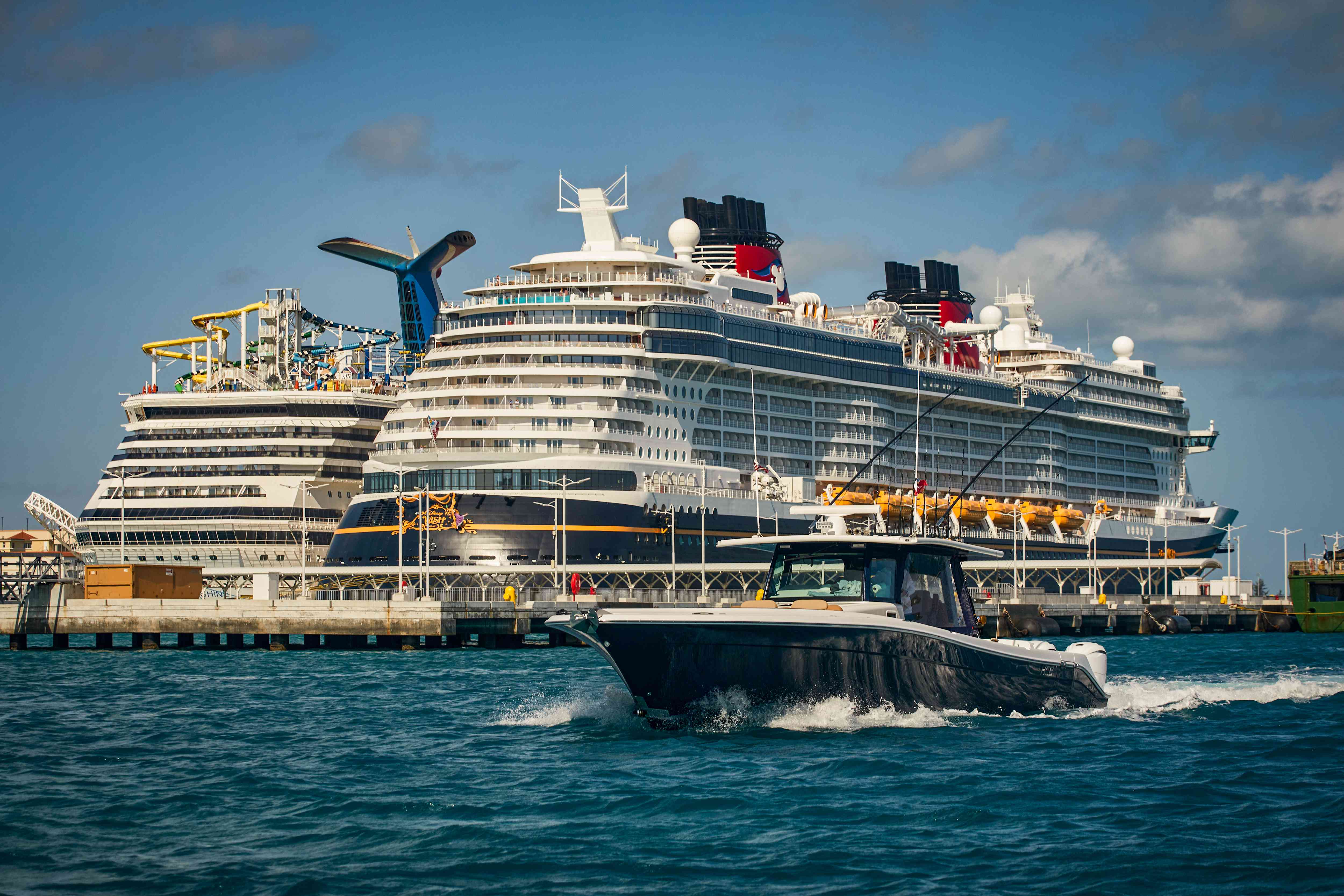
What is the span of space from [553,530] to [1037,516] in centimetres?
5011

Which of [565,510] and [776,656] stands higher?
[565,510]

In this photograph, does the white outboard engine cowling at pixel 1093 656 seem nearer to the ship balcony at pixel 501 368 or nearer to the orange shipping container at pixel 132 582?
the orange shipping container at pixel 132 582

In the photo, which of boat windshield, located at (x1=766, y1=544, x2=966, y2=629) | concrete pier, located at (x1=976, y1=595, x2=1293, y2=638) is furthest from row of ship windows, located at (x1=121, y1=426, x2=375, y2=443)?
boat windshield, located at (x1=766, y1=544, x2=966, y2=629)

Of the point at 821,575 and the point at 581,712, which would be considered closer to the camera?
the point at 821,575

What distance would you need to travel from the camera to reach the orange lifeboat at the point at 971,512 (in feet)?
348

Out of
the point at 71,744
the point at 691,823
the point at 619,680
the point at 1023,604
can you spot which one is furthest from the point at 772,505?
the point at 691,823

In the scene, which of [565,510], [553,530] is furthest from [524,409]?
[553,530]

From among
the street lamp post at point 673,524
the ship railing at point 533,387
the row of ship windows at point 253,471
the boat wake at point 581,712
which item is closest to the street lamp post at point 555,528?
the street lamp post at point 673,524

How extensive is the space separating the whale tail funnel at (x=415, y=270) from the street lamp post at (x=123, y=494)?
2211 centimetres

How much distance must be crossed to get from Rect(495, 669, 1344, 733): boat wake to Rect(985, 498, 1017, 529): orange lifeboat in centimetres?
6647

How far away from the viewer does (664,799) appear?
21.9 metres

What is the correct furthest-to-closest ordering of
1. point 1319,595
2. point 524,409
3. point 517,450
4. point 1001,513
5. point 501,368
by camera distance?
point 1001,513, point 1319,595, point 501,368, point 524,409, point 517,450

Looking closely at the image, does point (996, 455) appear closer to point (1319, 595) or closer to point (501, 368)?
point (501, 368)

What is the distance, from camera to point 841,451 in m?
102
